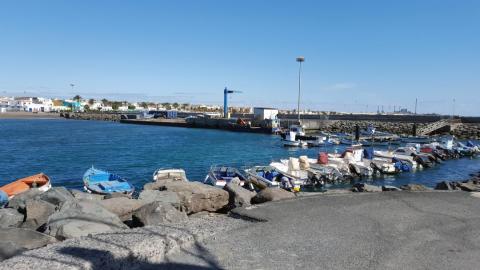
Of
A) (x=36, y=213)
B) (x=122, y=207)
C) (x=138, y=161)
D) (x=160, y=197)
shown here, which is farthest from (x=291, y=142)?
(x=36, y=213)

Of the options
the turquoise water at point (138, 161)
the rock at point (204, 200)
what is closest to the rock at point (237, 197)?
the rock at point (204, 200)

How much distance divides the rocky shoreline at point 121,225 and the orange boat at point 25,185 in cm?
606

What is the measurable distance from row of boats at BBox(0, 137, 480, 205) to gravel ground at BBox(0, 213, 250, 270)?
1363cm

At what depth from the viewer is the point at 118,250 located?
237 inches

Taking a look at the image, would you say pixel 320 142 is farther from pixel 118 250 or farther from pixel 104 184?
pixel 118 250

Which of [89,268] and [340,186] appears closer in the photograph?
[89,268]

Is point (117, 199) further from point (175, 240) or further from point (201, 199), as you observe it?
point (175, 240)

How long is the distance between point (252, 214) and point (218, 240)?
1925mm

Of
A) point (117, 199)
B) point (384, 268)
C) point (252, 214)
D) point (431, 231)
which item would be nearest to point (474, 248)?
point (431, 231)

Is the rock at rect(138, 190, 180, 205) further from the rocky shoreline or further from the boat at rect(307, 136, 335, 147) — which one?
the boat at rect(307, 136, 335, 147)

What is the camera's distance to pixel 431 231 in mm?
8984

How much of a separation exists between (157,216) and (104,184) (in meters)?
14.8

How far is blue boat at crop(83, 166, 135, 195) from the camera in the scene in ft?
70.2

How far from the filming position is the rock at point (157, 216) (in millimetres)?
8734
